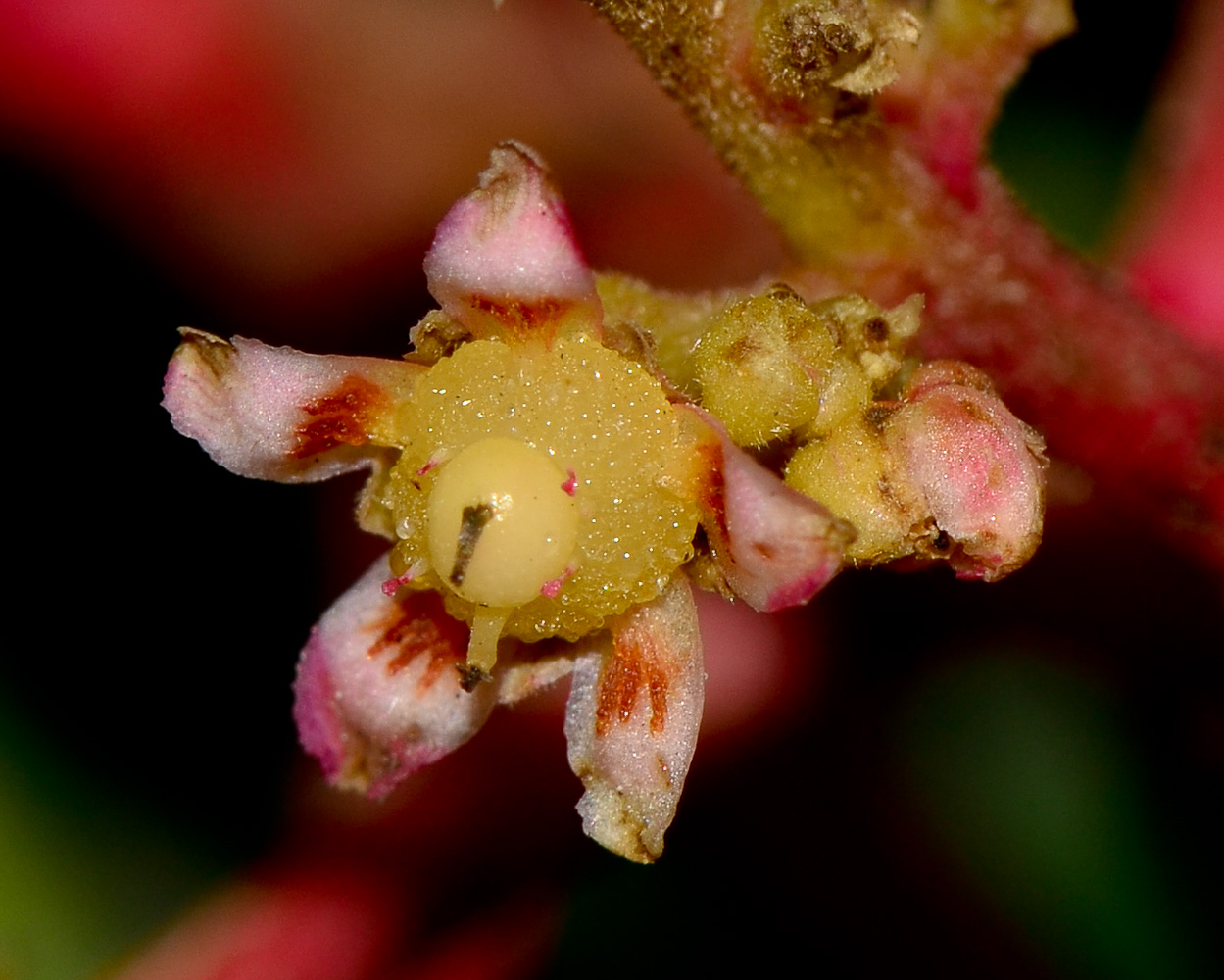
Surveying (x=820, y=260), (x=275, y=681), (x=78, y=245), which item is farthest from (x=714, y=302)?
(x=78, y=245)

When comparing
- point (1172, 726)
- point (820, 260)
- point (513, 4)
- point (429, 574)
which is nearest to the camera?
point (429, 574)

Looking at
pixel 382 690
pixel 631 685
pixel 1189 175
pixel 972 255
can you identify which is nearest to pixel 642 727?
pixel 631 685

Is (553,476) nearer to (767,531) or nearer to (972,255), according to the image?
(767,531)

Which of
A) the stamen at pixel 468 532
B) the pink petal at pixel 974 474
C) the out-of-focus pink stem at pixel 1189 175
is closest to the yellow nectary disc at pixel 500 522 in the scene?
the stamen at pixel 468 532

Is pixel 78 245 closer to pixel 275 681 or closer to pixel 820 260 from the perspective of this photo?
pixel 275 681

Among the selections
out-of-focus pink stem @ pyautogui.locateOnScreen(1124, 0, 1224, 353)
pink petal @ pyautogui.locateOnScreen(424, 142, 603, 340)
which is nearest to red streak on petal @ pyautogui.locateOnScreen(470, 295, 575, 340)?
pink petal @ pyautogui.locateOnScreen(424, 142, 603, 340)

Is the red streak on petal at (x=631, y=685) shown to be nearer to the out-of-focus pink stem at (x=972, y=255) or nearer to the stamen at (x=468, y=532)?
the stamen at (x=468, y=532)

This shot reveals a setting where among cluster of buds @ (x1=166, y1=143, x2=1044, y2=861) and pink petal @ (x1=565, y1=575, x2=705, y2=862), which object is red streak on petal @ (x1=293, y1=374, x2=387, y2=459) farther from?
pink petal @ (x1=565, y1=575, x2=705, y2=862)
